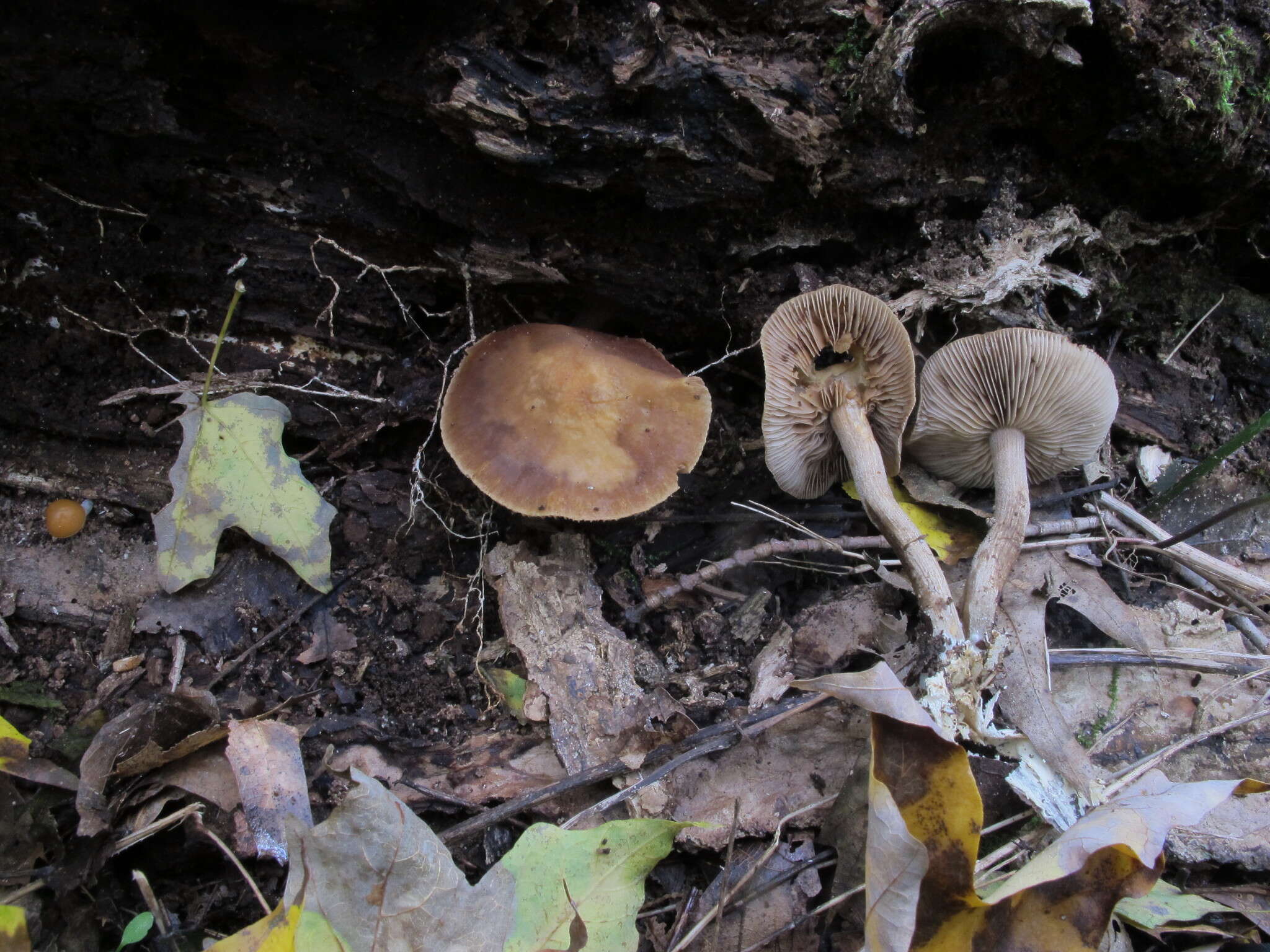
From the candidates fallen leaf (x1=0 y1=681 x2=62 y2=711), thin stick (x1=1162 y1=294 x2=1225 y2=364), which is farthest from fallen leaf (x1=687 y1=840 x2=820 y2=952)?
thin stick (x1=1162 y1=294 x2=1225 y2=364)

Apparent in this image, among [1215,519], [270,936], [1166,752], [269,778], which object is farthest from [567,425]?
[1215,519]

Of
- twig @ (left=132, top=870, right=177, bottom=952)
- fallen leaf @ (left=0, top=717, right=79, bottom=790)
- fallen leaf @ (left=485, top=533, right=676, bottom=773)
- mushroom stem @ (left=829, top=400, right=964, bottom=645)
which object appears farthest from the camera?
mushroom stem @ (left=829, top=400, right=964, bottom=645)

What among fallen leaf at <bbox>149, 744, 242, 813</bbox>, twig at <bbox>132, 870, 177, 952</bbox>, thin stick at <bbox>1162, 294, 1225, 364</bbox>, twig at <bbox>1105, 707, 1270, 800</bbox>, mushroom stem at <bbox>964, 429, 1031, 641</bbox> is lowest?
twig at <bbox>132, 870, 177, 952</bbox>

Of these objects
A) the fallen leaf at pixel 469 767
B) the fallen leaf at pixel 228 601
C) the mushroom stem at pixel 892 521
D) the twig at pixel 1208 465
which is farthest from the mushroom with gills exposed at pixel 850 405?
the fallen leaf at pixel 228 601

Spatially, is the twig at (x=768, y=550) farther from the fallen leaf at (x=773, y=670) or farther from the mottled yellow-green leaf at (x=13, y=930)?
the mottled yellow-green leaf at (x=13, y=930)

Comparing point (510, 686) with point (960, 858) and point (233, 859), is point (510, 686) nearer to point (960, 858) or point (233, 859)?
point (233, 859)

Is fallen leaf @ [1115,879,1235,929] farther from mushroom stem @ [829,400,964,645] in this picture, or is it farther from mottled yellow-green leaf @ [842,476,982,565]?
mottled yellow-green leaf @ [842,476,982,565]

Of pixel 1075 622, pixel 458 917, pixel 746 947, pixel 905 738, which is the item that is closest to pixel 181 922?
pixel 458 917
